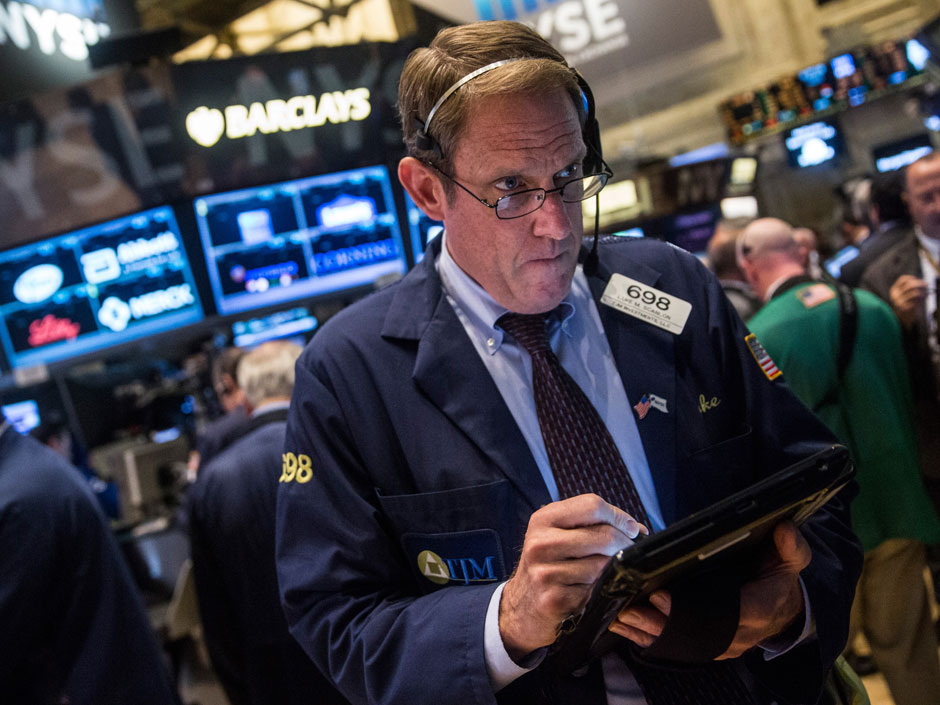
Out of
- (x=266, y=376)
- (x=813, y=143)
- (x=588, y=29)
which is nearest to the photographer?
(x=266, y=376)

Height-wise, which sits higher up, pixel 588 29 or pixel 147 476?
pixel 588 29

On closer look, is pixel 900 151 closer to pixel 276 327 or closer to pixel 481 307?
pixel 276 327

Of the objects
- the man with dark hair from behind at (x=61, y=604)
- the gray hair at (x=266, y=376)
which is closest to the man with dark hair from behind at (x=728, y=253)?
the gray hair at (x=266, y=376)

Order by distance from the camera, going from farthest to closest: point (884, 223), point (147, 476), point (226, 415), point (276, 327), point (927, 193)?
1. point (147, 476)
2. point (276, 327)
3. point (226, 415)
4. point (884, 223)
5. point (927, 193)

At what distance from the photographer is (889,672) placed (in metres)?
3.07

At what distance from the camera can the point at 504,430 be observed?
127cm

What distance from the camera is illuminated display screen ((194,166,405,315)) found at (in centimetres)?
451

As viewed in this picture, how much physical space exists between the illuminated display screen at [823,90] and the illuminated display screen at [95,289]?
39.2ft

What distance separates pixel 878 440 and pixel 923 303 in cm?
69

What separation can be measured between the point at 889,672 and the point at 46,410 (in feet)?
19.9

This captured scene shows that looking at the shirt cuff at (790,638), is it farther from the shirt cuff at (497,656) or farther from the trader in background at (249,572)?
the trader in background at (249,572)

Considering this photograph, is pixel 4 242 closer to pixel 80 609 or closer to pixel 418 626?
pixel 80 609

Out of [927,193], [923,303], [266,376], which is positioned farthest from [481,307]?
[927,193]

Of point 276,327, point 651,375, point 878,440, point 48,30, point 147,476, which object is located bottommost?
point 878,440
